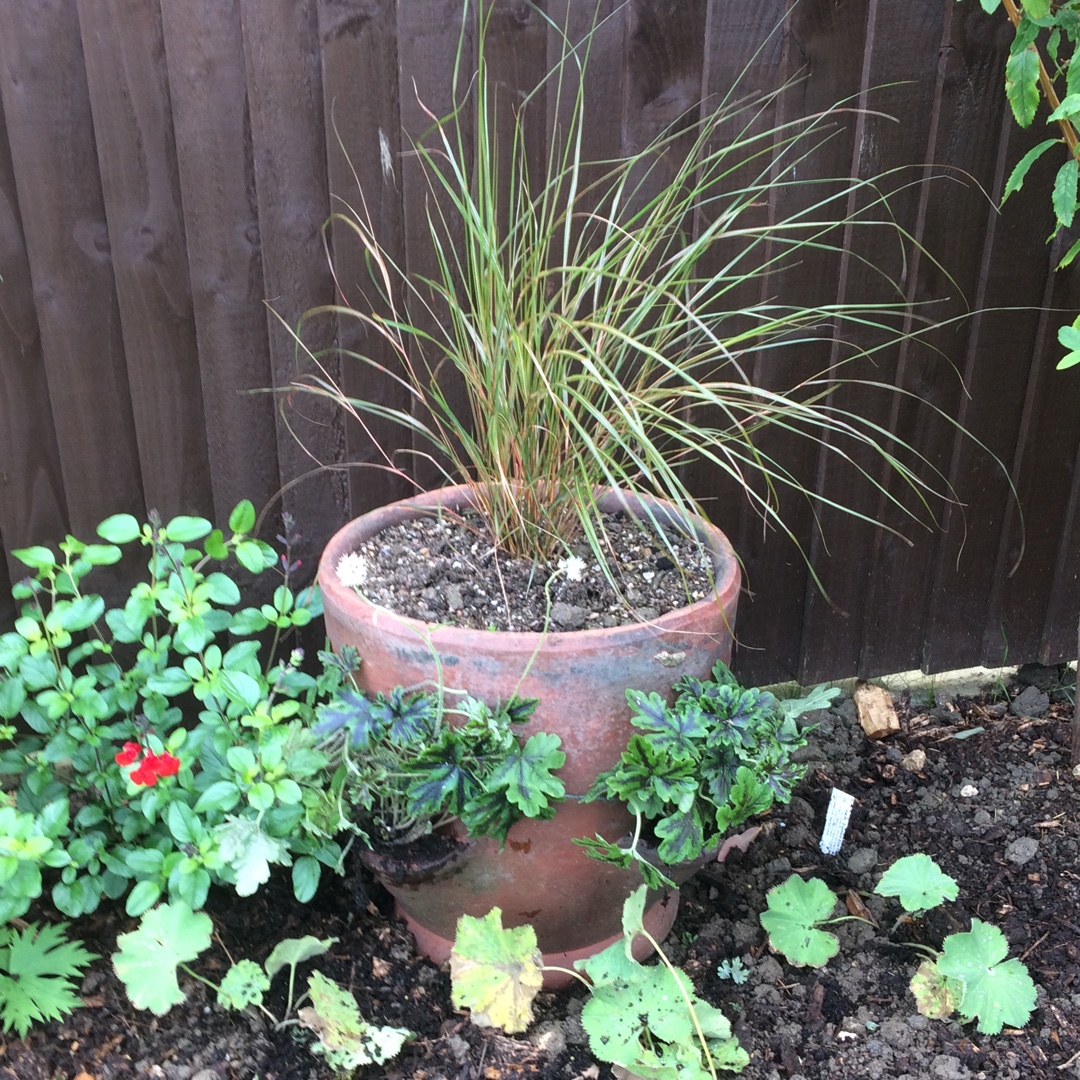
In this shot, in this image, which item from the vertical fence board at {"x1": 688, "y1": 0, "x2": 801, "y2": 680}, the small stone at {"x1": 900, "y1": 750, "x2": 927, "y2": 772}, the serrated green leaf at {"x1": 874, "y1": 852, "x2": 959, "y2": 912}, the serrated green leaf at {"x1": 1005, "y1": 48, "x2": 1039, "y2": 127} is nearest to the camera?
the serrated green leaf at {"x1": 1005, "y1": 48, "x2": 1039, "y2": 127}

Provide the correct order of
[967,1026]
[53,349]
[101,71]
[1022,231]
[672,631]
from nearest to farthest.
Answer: [672,631], [967,1026], [101,71], [53,349], [1022,231]

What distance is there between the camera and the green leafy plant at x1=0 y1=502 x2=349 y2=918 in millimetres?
1345

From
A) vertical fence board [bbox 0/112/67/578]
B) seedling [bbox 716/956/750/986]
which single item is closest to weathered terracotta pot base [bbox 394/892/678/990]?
seedling [bbox 716/956/750/986]

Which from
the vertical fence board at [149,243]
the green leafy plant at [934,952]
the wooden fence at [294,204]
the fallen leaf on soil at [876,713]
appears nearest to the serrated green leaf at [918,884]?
the green leafy plant at [934,952]

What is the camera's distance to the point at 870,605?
224cm

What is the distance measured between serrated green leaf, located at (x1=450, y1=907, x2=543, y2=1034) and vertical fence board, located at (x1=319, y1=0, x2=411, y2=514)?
72cm

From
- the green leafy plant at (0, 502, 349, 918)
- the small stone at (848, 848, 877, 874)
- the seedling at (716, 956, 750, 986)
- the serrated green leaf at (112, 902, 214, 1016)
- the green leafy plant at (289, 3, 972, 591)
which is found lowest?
the small stone at (848, 848, 877, 874)

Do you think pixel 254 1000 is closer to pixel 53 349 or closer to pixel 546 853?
pixel 546 853

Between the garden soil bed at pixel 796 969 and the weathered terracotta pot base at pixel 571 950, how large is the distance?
0.03 metres

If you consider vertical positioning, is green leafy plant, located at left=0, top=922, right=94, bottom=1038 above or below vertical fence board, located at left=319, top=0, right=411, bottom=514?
below

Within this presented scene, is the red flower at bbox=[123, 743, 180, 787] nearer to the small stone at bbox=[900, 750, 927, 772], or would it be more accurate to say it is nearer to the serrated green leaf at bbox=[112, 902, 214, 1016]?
the serrated green leaf at bbox=[112, 902, 214, 1016]

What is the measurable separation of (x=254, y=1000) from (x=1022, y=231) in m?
1.94

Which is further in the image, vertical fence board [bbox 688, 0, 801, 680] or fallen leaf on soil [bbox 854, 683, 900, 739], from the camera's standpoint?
fallen leaf on soil [bbox 854, 683, 900, 739]

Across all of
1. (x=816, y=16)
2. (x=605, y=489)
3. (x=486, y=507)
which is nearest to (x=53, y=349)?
(x=486, y=507)
